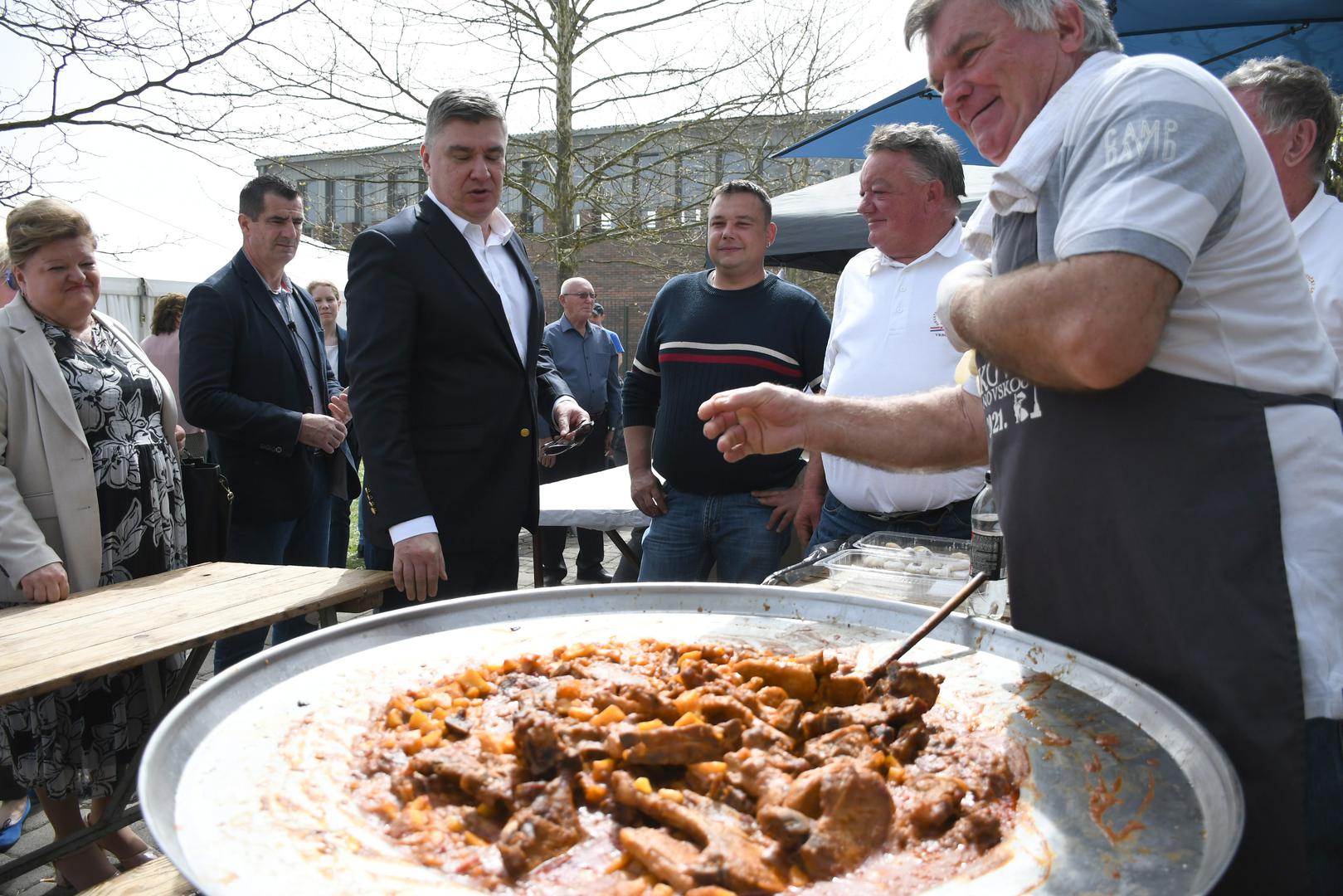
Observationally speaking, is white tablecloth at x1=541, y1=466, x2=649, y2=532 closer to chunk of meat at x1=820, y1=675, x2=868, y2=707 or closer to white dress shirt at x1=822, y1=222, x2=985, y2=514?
white dress shirt at x1=822, y1=222, x2=985, y2=514

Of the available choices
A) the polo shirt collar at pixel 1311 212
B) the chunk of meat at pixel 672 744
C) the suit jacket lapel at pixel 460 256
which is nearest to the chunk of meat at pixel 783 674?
the chunk of meat at pixel 672 744

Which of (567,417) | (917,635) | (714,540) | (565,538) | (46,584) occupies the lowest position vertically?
(565,538)

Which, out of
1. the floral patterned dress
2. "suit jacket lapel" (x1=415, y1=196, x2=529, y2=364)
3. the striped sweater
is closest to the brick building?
the floral patterned dress

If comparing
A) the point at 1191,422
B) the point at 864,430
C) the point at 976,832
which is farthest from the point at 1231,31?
the point at 976,832

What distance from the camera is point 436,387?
3.19 m

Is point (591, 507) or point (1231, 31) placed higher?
point (1231, 31)

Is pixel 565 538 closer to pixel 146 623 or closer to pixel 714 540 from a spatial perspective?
pixel 714 540

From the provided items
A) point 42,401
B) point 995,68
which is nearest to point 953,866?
point 995,68

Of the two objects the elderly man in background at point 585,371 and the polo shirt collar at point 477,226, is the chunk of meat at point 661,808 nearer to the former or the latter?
the polo shirt collar at point 477,226

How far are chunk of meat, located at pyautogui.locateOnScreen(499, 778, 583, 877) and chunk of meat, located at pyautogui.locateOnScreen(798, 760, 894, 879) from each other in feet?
0.93

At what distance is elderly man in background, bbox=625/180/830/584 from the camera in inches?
161

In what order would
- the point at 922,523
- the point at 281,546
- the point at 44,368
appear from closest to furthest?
the point at 44,368 < the point at 922,523 < the point at 281,546

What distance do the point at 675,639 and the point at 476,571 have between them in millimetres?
1692

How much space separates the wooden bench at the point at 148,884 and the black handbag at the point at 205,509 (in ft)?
6.78
